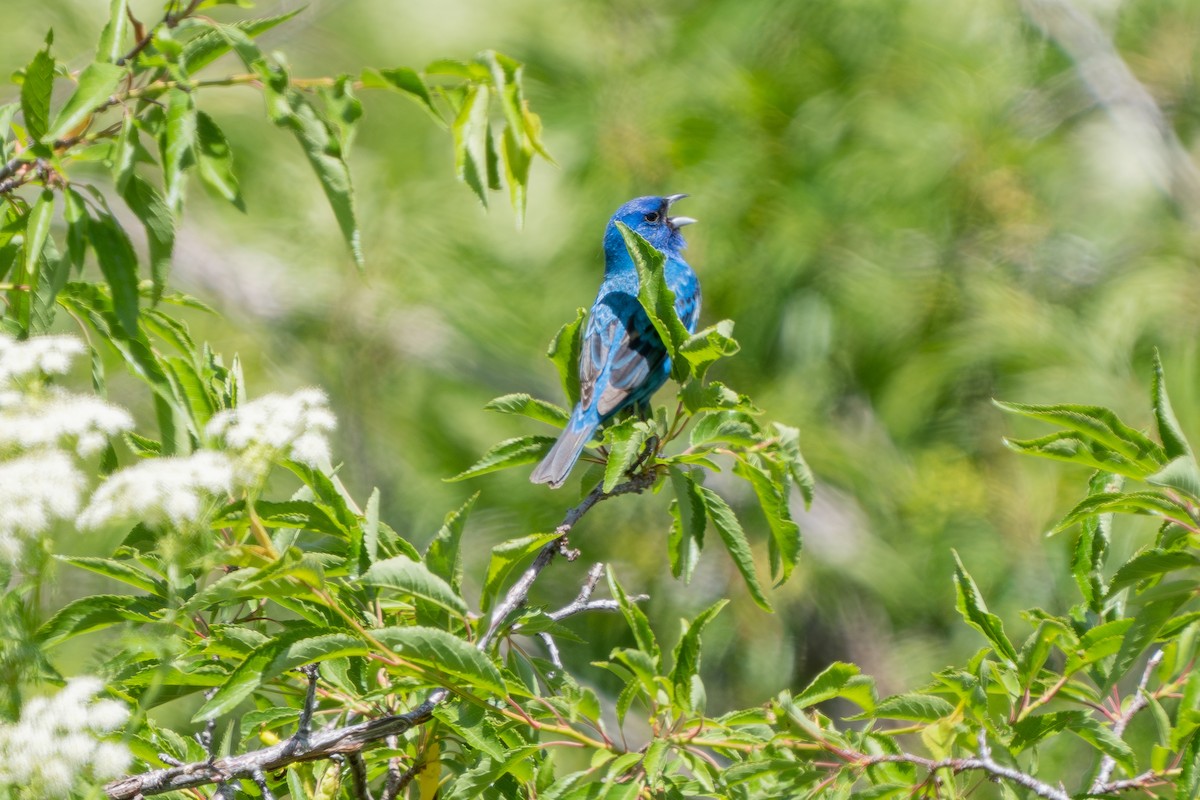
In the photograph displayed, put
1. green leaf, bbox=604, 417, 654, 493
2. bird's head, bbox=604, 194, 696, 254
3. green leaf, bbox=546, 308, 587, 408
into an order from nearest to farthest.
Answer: green leaf, bbox=604, 417, 654, 493 < green leaf, bbox=546, 308, 587, 408 < bird's head, bbox=604, 194, 696, 254

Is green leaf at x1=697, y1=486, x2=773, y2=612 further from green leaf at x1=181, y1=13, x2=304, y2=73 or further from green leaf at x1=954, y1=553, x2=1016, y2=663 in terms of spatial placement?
green leaf at x1=181, y1=13, x2=304, y2=73

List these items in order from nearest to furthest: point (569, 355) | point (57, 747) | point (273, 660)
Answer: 1. point (57, 747)
2. point (273, 660)
3. point (569, 355)

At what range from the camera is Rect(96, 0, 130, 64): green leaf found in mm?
1222

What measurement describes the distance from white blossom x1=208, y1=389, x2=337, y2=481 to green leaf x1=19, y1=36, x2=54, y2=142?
312mm

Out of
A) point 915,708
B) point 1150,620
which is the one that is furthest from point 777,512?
point 1150,620

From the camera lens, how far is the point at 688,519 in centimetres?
152

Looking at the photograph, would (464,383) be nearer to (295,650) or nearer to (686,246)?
(686,246)

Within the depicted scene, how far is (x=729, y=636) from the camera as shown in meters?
4.06

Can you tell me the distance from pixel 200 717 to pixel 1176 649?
0.97 m

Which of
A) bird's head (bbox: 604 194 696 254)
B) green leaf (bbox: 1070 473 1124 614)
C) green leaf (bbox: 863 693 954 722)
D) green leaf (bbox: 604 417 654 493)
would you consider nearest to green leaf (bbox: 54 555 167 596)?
green leaf (bbox: 604 417 654 493)

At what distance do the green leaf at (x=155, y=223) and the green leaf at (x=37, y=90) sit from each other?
11 cm

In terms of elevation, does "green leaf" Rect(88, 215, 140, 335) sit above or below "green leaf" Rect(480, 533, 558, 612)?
above

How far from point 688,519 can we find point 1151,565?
0.50 metres

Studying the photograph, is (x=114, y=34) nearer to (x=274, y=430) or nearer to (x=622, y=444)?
(x=274, y=430)
